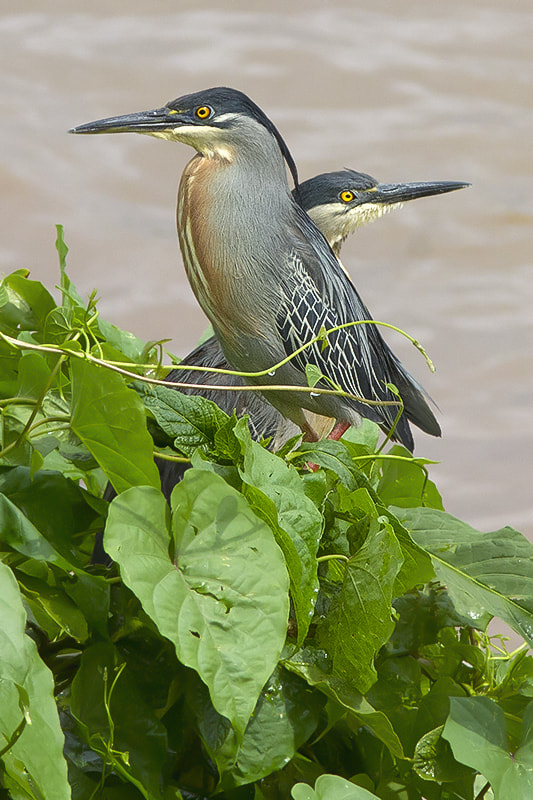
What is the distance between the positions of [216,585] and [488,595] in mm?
90

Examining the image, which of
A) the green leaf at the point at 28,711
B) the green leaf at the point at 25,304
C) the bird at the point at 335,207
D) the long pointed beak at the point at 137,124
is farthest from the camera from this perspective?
the bird at the point at 335,207

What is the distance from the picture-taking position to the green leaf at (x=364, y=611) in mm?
237

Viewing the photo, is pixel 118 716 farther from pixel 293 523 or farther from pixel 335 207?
pixel 335 207

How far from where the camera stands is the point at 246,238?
59cm

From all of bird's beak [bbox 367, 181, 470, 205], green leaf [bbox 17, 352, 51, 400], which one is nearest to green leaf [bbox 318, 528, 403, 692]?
green leaf [bbox 17, 352, 51, 400]

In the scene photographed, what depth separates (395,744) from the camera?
25 centimetres

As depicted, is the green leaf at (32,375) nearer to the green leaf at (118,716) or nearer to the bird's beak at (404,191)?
the green leaf at (118,716)

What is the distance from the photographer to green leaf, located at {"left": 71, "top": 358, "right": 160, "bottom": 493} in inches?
9.4

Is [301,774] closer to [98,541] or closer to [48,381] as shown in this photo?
[48,381]

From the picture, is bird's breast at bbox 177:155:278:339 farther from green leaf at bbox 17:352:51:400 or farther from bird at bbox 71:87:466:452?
green leaf at bbox 17:352:51:400

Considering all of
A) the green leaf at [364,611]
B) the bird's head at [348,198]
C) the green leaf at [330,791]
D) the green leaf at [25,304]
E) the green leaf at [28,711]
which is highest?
the bird's head at [348,198]

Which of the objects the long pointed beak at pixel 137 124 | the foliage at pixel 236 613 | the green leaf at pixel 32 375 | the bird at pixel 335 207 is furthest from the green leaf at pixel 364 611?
the bird at pixel 335 207

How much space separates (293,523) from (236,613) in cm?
3

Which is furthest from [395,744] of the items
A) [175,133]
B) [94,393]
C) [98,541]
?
[175,133]
